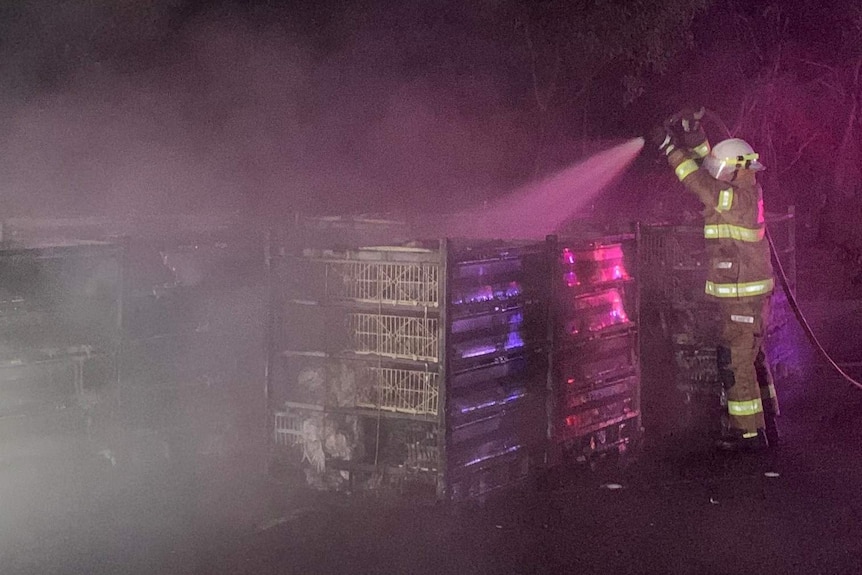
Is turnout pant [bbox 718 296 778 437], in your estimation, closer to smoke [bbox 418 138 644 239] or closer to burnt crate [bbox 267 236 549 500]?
burnt crate [bbox 267 236 549 500]

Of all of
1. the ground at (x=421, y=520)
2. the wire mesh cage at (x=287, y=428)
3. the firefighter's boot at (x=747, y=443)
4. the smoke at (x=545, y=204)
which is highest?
the smoke at (x=545, y=204)

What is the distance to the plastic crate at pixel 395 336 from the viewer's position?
5.52 metres

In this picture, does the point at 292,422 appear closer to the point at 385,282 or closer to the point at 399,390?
the point at 399,390

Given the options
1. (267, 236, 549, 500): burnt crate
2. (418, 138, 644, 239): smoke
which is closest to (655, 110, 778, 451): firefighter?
(267, 236, 549, 500): burnt crate

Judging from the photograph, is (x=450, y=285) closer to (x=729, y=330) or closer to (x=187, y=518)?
(x=187, y=518)

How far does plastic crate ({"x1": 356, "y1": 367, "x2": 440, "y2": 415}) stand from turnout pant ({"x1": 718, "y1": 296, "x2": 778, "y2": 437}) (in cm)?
246

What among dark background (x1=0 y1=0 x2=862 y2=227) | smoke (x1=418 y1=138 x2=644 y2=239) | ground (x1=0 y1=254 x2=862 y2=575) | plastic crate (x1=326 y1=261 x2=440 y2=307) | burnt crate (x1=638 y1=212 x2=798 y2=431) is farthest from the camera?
dark background (x1=0 y1=0 x2=862 y2=227)

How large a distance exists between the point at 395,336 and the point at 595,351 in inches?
60.2

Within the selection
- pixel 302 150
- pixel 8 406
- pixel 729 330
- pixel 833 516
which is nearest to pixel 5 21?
pixel 302 150

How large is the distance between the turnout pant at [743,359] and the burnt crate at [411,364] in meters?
1.59

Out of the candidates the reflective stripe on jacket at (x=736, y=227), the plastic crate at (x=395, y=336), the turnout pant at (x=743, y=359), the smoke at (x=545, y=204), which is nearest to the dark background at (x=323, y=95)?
the smoke at (x=545, y=204)

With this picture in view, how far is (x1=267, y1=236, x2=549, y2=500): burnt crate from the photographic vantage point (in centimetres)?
550

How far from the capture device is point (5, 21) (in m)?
10.6

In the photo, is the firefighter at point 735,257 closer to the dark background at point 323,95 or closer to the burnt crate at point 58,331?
the burnt crate at point 58,331
